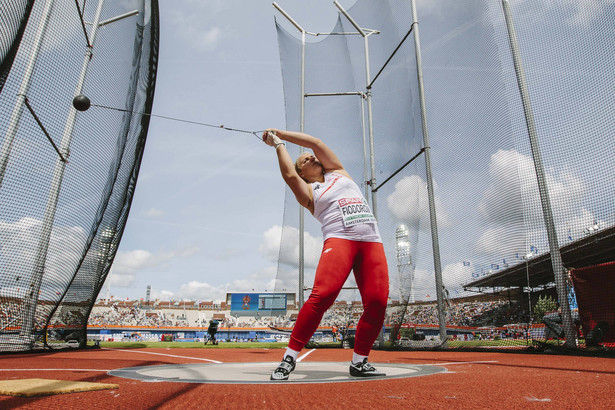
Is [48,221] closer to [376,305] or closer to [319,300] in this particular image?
[319,300]

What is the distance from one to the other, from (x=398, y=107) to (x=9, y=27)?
556cm

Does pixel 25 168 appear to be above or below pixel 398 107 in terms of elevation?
below

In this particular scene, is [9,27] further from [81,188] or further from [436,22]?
[436,22]

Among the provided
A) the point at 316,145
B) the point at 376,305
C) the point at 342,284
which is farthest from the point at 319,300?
the point at 316,145

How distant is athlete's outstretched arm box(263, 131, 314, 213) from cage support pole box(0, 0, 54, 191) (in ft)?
7.71

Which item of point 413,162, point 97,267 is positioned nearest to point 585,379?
point 413,162

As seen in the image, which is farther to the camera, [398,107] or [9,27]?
[398,107]

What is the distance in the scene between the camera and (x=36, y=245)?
12.4 feet

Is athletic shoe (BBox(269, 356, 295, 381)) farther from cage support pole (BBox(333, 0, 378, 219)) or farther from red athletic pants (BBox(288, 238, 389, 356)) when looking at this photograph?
cage support pole (BBox(333, 0, 378, 219))

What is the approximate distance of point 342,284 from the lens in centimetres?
215

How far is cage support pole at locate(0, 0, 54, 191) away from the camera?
10.5 ft

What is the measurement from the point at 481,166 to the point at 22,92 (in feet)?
16.1

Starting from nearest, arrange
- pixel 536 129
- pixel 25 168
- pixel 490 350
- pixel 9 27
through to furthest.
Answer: pixel 9 27, pixel 25 168, pixel 536 129, pixel 490 350

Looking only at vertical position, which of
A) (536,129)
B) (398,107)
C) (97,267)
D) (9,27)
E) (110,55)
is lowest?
(97,267)
